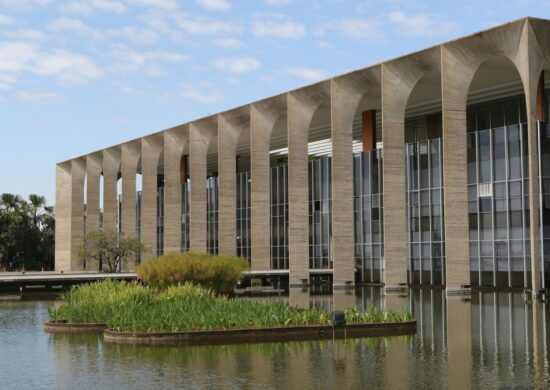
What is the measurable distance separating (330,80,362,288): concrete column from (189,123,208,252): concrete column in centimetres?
1852

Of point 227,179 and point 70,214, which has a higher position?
point 227,179

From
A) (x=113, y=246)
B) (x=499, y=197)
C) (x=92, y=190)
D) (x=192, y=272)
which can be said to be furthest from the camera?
(x=92, y=190)

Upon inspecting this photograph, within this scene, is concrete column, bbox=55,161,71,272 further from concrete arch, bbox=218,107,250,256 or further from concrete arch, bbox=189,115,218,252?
concrete arch, bbox=218,107,250,256

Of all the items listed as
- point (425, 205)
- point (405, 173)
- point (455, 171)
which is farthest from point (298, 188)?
point (455, 171)

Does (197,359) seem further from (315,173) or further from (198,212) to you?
(198,212)

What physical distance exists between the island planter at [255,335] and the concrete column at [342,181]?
27.0m

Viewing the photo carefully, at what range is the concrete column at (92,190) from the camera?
79.8m

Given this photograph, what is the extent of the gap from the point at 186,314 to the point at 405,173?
29.6 metres

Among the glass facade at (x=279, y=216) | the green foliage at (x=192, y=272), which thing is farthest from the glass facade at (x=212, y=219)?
the green foliage at (x=192, y=272)

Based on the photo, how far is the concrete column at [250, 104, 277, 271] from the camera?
56.0 metres

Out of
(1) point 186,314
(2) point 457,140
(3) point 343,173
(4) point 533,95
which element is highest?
(4) point 533,95

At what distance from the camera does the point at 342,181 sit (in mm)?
47625

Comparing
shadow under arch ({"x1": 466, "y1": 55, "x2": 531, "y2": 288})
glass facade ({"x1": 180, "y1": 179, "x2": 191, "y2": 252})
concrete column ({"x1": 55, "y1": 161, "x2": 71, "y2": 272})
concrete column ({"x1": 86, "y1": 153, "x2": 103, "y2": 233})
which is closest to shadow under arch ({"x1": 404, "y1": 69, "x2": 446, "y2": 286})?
shadow under arch ({"x1": 466, "y1": 55, "x2": 531, "y2": 288})

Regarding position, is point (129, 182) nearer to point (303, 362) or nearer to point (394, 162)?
point (394, 162)
